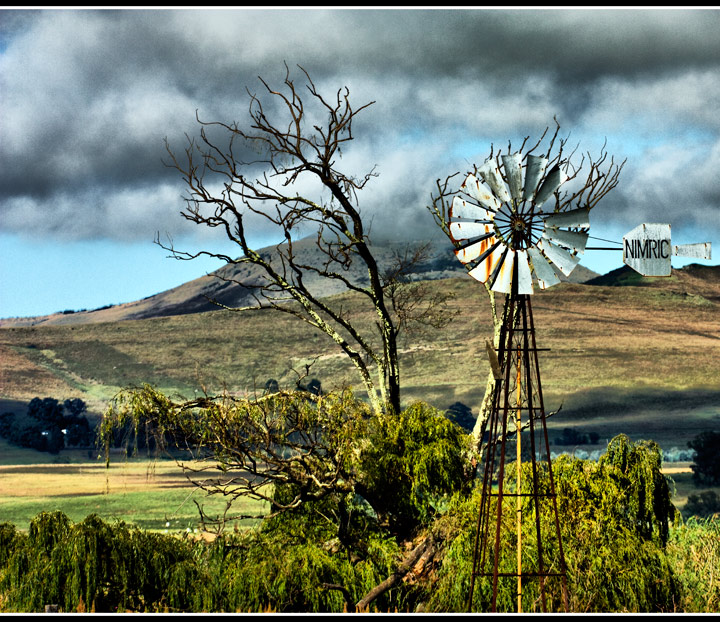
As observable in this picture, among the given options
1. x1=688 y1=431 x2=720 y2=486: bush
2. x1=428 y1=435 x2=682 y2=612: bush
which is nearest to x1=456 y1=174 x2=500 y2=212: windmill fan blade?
x1=428 y1=435 x2=682 y2=612: bush

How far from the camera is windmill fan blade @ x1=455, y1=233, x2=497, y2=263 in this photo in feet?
28.2

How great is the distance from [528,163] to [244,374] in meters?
31.4

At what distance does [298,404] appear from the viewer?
1446 cm

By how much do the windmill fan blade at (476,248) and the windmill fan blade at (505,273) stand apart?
0.21m

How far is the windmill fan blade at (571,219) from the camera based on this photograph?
28.6 ft

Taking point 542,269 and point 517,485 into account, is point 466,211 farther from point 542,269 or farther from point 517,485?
point 517,485

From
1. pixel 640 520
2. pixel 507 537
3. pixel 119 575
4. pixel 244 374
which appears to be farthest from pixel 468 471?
pixel 244 374

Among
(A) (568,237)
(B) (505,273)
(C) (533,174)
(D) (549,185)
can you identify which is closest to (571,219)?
(A) (568,237)

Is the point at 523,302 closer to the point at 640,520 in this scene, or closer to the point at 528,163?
the point at 528,163

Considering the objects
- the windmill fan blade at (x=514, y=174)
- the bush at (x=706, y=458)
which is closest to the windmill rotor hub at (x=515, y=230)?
the windmill fan blade at (x=514, y=174)

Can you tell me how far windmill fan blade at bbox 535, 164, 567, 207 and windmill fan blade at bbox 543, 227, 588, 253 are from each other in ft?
1.05

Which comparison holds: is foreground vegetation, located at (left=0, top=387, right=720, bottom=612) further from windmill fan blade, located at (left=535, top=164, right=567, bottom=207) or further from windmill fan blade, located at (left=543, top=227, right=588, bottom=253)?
windmill fan blade, located at (left=535, top=164, right=567, bottom=207)

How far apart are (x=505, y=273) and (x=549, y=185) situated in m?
1.10

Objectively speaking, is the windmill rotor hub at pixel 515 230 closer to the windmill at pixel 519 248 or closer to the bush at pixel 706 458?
the windmill at pixel 519 248
